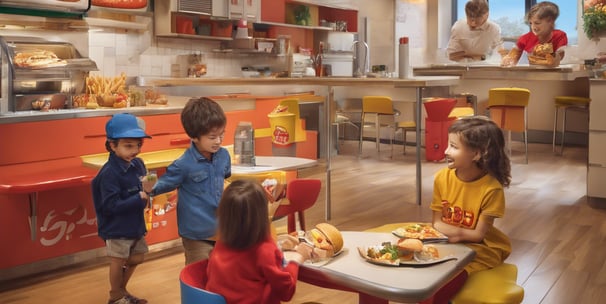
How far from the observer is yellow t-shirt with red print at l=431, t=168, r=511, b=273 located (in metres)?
2.47

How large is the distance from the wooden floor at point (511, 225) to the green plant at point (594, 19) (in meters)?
1.66

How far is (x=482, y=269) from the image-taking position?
2461 millimetres

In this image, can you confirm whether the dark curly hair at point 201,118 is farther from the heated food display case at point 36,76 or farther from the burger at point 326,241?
the heated food display case at point 36,76

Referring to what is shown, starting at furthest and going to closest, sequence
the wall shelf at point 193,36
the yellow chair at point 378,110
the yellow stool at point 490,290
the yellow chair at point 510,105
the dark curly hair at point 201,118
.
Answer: the yellow chair at point 378,110 < the wall shelf at point 193,36 < the yellow chair at point 510,105 < the dark curly hair at point 201,118 < the yellow stool at point 490,290

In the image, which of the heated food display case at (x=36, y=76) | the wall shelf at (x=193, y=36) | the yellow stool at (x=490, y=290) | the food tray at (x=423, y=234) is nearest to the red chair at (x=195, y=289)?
the food tray at (x=423, y=234)

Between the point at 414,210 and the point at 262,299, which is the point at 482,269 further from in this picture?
the point at 414,210

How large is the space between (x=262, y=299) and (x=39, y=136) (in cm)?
251

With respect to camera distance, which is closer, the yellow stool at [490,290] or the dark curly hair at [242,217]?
the dark curly hair at [242,217]

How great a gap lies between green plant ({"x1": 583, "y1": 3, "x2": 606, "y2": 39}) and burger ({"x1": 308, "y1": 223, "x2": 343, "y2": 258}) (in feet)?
26.1

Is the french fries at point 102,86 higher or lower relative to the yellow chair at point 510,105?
higher

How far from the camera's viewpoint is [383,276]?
1.82m

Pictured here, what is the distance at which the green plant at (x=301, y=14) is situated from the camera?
9344mm

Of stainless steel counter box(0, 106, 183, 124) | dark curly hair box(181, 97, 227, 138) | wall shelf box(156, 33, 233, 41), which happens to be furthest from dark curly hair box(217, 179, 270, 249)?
wall shelf box(156, 33, 233, 41)

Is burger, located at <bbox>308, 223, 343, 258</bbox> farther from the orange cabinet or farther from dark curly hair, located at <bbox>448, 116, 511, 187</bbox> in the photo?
the orange cabinet
